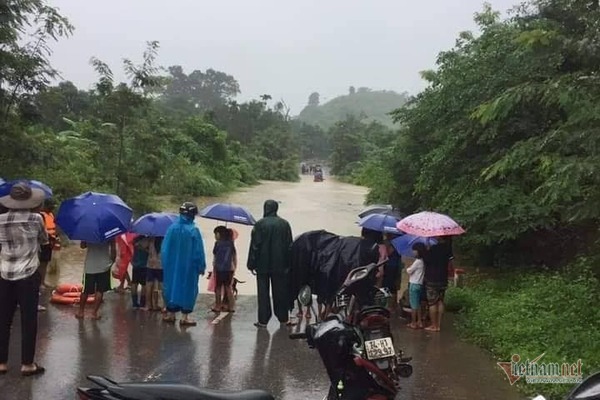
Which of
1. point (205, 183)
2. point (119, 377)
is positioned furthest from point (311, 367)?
point (205, 183)

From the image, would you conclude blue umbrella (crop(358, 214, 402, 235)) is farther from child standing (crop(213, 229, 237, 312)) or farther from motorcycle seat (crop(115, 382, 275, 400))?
motorcycle seat (crop(115, 382, 275, 400))

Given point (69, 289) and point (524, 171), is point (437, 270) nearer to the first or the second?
point (524, 171)

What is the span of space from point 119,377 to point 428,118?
11.1 m

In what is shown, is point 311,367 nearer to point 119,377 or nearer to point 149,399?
point 119,377

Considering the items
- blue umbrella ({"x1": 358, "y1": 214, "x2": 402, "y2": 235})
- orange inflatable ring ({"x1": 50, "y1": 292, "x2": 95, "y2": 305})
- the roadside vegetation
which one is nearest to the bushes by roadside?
the roadside vegetation

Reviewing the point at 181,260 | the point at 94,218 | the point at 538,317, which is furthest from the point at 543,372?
the point at 94,218

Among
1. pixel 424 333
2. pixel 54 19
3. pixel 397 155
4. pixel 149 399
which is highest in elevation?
pixel 54 19

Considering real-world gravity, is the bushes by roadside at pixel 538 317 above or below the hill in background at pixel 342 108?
below

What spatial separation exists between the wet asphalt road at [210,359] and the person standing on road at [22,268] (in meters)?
0.29

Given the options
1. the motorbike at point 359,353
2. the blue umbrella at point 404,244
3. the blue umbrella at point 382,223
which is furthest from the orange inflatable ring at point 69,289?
the motorbike at point 359,353

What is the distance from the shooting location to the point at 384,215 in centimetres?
946

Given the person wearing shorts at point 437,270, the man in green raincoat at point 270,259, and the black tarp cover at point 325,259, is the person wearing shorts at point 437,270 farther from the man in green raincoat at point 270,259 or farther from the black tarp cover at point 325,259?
the man in green raincoat at point 270,259

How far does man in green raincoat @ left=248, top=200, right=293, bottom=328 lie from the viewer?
8289 mm

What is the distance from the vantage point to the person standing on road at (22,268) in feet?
19.1
